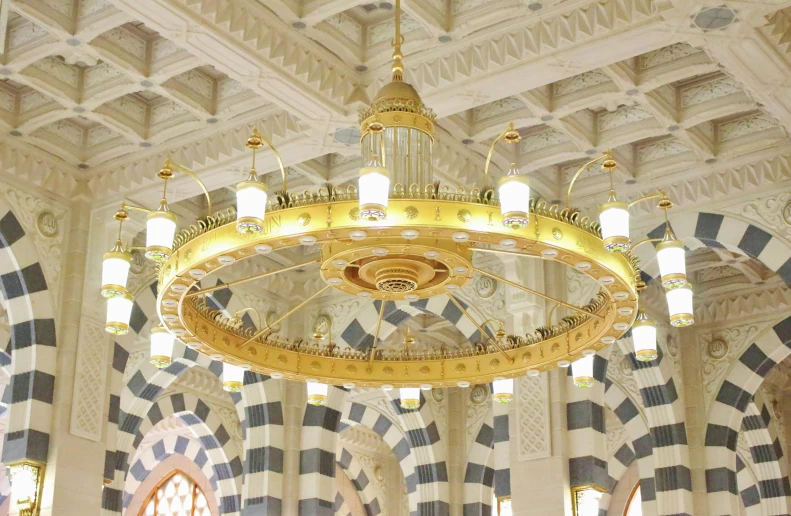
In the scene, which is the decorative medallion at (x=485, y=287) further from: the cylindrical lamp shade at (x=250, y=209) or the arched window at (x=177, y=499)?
the arched window at (x=177, y=499)

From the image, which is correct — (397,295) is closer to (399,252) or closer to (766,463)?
(399,252)

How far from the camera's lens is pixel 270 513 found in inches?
478

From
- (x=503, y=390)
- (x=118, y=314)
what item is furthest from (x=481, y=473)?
(x=118, y=314)

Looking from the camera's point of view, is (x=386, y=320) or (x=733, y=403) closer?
(x=386, y=320)

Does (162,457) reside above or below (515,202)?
above

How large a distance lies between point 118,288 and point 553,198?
6.16 meters

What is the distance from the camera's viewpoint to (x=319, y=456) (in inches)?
491

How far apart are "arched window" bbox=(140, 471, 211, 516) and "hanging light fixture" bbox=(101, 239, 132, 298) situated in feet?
41.6

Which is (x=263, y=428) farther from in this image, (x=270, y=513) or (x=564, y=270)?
(x=564, y=270)

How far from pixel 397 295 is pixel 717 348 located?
7.99 meters

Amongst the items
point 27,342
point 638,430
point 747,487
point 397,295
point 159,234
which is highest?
point 638,430

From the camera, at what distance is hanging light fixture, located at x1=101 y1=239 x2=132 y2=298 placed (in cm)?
630

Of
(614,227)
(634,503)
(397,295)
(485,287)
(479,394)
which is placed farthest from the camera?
(634,503)

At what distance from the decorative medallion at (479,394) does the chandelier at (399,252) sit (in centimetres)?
849
